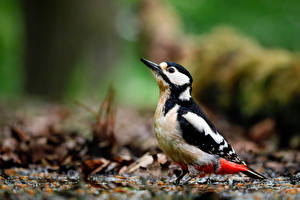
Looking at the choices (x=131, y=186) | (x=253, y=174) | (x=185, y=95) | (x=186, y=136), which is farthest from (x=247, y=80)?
(x=131, y=186)

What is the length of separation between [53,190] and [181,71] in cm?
144

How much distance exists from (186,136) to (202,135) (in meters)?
0.15

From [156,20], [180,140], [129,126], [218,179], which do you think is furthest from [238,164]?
[156,20]

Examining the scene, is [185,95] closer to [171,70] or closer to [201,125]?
[171,70]

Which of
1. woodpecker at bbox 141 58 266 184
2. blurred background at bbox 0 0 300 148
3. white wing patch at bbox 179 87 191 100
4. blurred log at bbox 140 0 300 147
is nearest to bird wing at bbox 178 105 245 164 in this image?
woodpecker at bbox 141 58 266 184

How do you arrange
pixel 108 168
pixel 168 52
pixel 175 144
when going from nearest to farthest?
pixel 175 144, pixel 108 168, pixel 168 52

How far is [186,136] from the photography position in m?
2.99

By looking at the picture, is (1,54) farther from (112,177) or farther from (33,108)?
(112,177)

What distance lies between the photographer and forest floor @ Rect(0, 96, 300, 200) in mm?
2545

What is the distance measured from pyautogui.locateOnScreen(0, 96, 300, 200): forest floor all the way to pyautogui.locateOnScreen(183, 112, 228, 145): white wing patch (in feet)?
1.19

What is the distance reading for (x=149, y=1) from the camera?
41.0 ft

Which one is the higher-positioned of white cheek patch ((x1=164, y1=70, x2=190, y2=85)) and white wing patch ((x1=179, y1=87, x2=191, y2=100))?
white cheek patch ((x1=164, y1=70, x2=190, y2=85))

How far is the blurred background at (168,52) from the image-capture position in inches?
220

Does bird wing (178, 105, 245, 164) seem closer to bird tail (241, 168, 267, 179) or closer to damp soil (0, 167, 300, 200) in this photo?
bird tail (241, 168, 267, 179)
